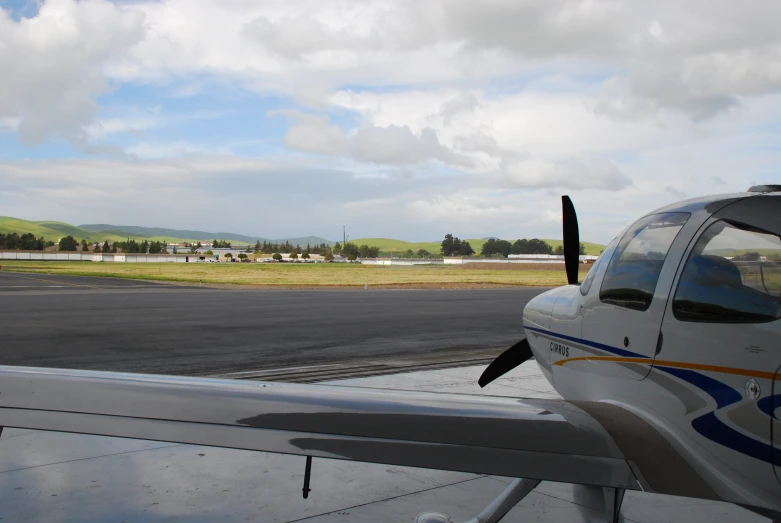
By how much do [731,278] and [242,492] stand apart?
3.55 meters

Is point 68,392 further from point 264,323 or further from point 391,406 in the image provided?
point 264,323

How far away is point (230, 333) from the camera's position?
49.2ft

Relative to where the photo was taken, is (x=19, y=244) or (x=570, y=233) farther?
(x=19, y=244)

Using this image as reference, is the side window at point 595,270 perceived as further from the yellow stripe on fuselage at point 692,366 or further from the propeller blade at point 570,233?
the propeller blade at point 570,233

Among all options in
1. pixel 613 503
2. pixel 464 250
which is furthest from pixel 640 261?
pixel 464 250

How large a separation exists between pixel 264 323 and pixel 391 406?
14685 mm

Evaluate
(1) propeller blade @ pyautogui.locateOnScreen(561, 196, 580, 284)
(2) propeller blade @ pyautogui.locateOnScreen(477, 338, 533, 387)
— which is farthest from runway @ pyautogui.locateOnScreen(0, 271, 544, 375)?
(1) propeller blade @ pyautogui.locateOnScreen(561, 196, 580, 284)

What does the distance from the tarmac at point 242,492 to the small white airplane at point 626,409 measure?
1023mm

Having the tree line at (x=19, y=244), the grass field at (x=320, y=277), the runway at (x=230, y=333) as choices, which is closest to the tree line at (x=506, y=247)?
the grass field at (x=320, y=277)

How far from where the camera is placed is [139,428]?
3020 millimetres

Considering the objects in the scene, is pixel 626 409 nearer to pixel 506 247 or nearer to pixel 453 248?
pixel 506 247

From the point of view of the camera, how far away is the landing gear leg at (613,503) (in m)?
3.88

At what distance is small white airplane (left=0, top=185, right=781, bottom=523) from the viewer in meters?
2.84

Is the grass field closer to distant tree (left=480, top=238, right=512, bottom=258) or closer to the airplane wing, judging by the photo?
distant tree (left=480, top=238, right=512, bottom=258)
